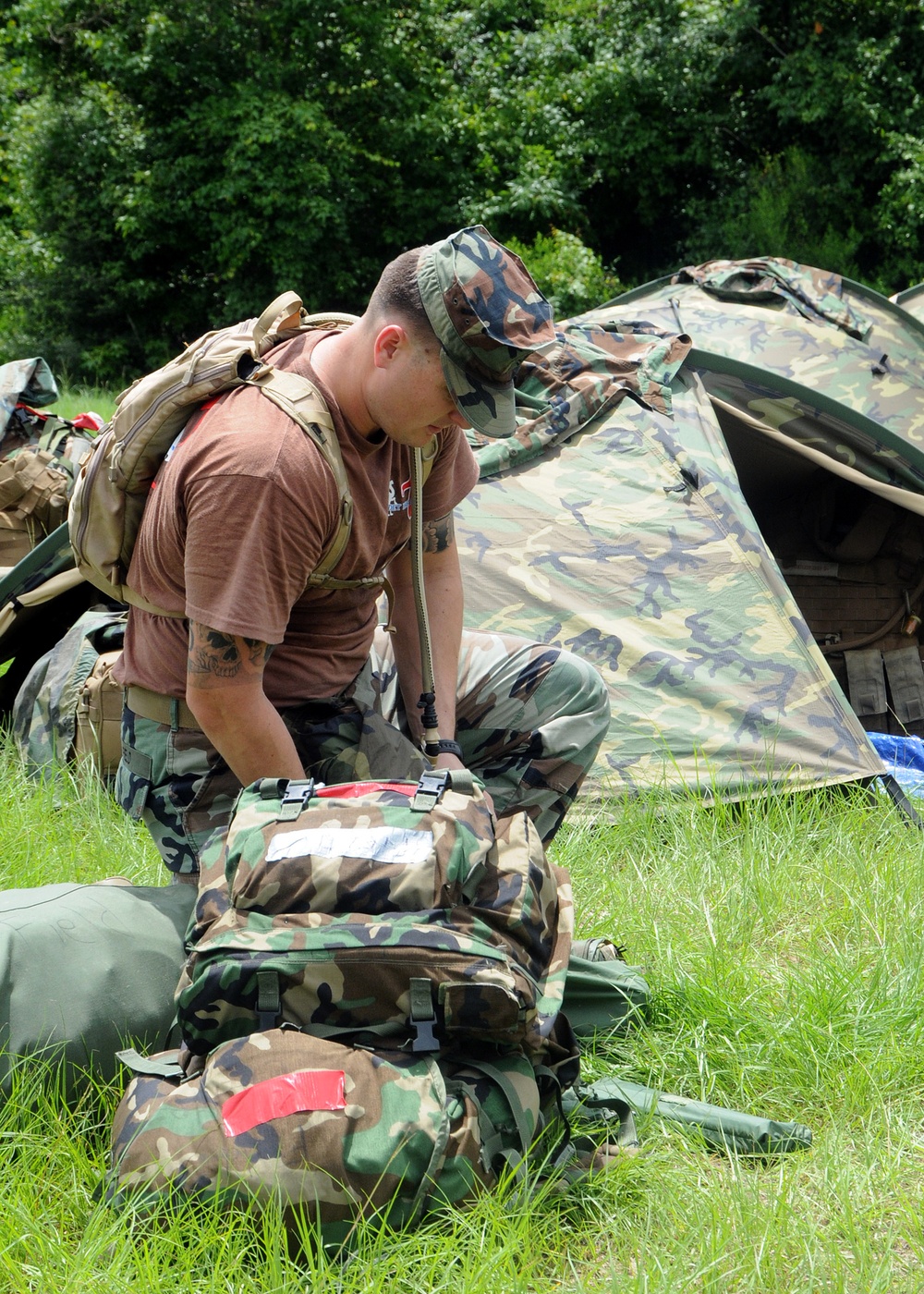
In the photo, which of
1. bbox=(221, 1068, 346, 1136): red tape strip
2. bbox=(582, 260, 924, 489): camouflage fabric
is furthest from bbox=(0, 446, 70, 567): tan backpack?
bbox=(221, 1068, 346, 1136): red tape strip

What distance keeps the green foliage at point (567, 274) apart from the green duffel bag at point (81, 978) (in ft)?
32.9

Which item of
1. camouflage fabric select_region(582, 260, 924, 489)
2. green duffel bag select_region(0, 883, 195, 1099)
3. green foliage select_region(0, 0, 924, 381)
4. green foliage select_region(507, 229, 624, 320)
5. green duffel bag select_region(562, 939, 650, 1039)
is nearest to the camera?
green duffel bag select_region(0, 883, 195, 1099)

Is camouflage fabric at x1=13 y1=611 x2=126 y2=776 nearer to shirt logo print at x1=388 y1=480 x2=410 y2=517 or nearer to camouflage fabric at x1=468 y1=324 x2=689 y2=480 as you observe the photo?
camouflage fabric at x1=468 y1=324 x2=689 y2=480

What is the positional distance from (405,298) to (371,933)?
1081 mm

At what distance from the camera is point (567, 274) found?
11.5 m

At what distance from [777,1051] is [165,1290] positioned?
1105 millimetres

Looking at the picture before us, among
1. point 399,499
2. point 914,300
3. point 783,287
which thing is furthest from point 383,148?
point 399,499

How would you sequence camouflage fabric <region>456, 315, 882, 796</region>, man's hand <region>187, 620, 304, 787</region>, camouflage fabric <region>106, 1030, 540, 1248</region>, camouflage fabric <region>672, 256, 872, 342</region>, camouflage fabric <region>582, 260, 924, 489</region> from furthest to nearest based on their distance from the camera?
camouflage fabric <region>672, 256, 872, 342</region> → camouflage fabric <region>582, 260, 924, 489</region> → camouflage fabric <region>456, 315, 882, 796</region> → man's hand <region>187, 620, 304, 787</region> → camouflage fabric <region>106, 1030, 540, 1248</region>

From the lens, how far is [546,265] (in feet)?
37.9

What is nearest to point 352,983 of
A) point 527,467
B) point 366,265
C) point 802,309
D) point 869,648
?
point 527,467

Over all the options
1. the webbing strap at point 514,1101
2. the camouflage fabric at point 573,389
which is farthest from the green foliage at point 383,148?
the webbing strap at point 514,1101

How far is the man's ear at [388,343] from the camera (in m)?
2.08

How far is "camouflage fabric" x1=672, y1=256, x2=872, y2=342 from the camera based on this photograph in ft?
14.9

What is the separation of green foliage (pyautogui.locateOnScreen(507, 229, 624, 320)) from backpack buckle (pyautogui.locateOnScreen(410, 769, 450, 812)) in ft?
32.6
